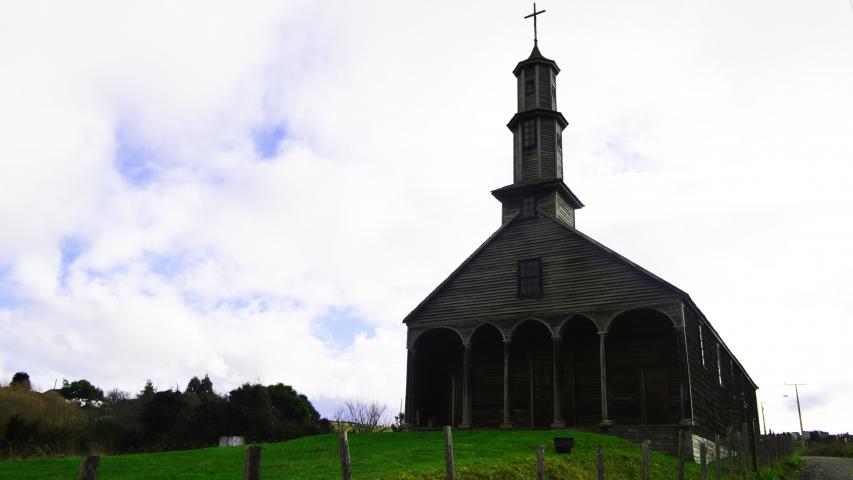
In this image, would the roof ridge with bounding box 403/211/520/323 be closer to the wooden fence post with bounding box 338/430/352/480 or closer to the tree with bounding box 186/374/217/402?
the wooden fence post with bounding box 338/430/352/480

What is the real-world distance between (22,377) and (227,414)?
4495 centimetres

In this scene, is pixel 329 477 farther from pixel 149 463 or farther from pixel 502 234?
pixel 502 234

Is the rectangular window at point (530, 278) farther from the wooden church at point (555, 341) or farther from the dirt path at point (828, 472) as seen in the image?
the dirt path at point (828, 472)

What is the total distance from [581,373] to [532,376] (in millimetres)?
2079

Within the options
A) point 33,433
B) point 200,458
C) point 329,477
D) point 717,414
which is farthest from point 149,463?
point 717,414

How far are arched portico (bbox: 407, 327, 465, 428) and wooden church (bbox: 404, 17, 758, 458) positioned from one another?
51 mm

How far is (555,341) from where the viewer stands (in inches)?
1151

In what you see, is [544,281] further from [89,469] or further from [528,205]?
[89,469]

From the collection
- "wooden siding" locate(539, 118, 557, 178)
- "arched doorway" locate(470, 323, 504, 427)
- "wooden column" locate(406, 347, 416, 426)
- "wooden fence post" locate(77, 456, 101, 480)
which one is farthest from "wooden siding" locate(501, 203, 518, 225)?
"wooden fence post" locate(77, 456, 101, 480)

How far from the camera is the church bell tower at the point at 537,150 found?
34438 mm

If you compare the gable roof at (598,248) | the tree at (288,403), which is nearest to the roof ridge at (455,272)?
the gable roof at (598,248)

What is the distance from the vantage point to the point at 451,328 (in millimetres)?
31438

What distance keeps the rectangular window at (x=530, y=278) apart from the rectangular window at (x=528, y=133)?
795 centimetres

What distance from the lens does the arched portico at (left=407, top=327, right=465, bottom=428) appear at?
32562 mm
